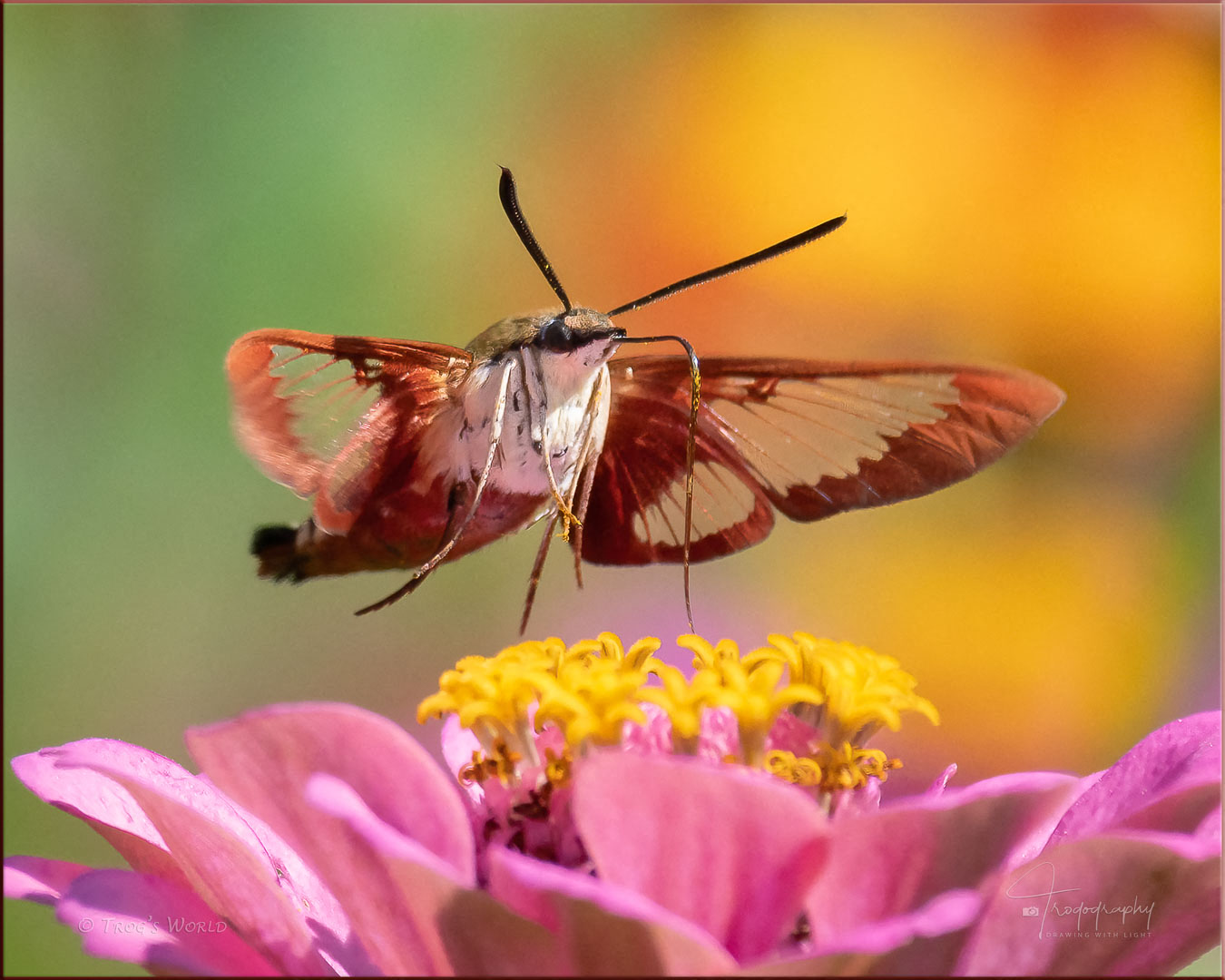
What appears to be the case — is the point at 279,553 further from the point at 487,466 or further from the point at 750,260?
the point at 750,260

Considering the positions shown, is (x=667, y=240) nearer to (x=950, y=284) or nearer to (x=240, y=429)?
(x=950, y=284)

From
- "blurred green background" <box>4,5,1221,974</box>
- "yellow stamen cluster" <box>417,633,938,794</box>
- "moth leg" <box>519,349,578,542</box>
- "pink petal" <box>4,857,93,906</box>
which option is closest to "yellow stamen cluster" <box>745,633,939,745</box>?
"yellow stamen cluster" <box>417,633,938,794</box>

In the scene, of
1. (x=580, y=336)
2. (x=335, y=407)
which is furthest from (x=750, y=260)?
(x=335, y=407)

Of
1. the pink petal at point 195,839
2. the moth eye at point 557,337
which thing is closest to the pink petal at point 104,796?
the pink petal at point 195,839

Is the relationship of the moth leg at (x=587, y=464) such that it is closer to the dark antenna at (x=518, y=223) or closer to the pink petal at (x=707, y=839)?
the dark antenna at (x=518, y=223)

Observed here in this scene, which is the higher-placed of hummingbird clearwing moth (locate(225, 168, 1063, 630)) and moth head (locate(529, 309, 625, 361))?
moth head (locate(529, 309, 625, 361))

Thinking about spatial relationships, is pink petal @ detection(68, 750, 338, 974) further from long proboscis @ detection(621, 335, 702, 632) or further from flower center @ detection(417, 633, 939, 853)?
long proboscis @ detection(621, 335, 702, 632)

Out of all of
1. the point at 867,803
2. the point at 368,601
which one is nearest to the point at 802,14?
the point at 368,601
